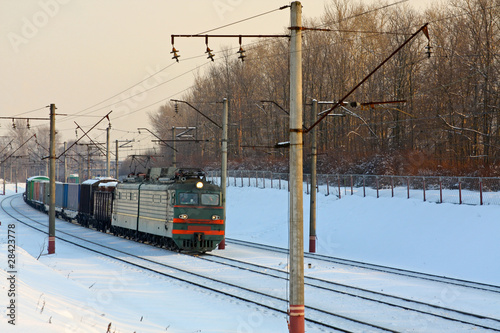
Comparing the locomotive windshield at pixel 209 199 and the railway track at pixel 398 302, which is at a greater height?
the locomotive windshield at pixel 209 199

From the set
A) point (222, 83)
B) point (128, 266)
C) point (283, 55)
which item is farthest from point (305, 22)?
point (128, 266)

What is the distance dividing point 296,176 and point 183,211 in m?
14.0

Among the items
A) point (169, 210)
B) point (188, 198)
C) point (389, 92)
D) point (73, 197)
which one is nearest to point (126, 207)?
point (169, 210)

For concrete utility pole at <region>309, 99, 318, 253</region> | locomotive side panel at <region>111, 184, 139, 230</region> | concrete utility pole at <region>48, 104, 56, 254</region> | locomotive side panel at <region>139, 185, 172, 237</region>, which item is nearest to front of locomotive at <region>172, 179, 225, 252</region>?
locomotive side panel at <region>139, 185, 172, 237</region>

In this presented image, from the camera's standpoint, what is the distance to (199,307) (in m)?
14.9

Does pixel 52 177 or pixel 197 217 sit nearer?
pixel 197 217

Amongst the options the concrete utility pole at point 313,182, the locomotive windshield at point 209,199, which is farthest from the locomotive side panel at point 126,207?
the concrete utility pole at point 313,182

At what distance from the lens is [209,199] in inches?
979

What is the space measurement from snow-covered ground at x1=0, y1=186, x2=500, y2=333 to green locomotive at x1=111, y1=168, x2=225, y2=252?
0.96m

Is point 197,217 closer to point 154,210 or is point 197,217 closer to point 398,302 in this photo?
point 154,210

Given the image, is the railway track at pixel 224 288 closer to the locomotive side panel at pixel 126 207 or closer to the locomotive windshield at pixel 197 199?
the locomotive side panel at pixel 126 207

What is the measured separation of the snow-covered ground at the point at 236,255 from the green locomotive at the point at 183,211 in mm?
959

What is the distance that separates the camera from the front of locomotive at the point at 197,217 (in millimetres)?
24188

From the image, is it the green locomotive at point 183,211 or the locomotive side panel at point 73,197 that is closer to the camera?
the green locomotive at point 183,211
